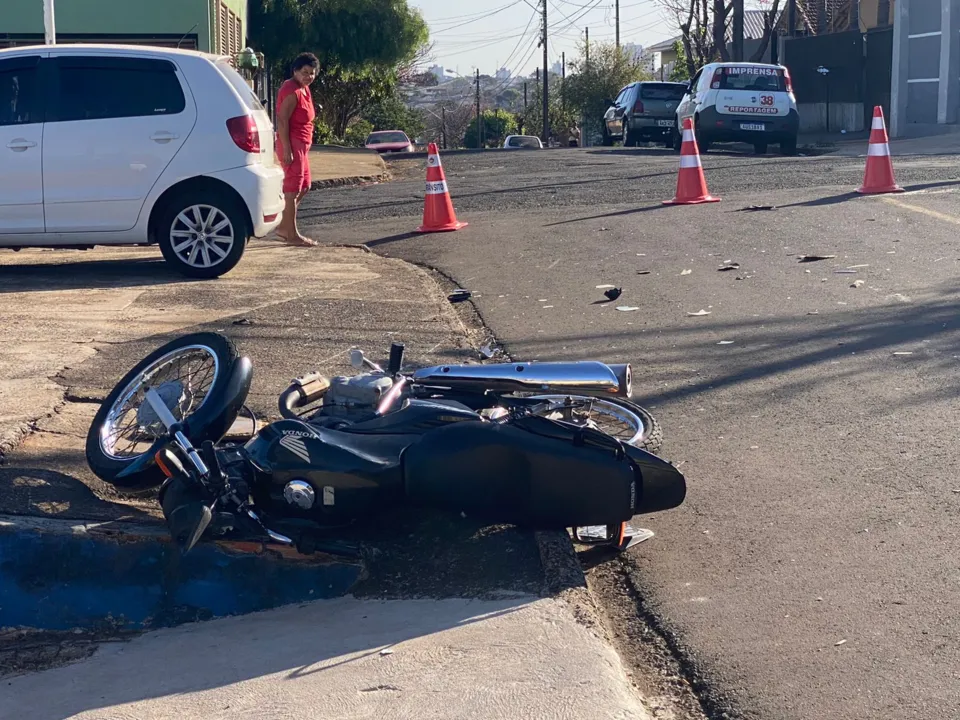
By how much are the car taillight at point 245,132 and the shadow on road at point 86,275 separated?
1.12m

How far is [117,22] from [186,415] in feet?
68.6

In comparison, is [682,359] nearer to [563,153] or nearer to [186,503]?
[186,503]

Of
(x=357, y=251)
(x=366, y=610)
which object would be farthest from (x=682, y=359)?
(x=357, y=251)

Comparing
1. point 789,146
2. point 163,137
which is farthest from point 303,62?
point 789,146

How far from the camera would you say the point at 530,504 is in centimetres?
393

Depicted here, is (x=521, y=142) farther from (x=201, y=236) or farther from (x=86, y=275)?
(x=201, y=236)

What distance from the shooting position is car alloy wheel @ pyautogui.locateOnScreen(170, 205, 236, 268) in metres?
9.36

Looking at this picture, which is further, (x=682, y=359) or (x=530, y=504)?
(x=682, y=359)

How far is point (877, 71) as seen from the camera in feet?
115

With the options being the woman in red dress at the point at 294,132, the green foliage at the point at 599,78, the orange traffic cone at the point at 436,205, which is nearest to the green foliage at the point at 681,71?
the green foliage at the point at 599,78

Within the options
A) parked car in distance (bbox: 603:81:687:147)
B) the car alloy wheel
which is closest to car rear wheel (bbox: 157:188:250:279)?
the car alloy wheel

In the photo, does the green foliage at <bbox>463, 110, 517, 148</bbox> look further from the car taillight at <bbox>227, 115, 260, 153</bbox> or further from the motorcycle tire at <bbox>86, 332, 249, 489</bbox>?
the motorcycle tire at <bbox>86, 332, 249, 489</bbox>

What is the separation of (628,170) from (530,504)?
568 inches

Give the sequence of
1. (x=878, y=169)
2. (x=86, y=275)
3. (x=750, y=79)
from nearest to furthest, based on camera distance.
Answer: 1. (x=86, y=275)
2. (x=878, y=169)
3. (x=750, y=79)
